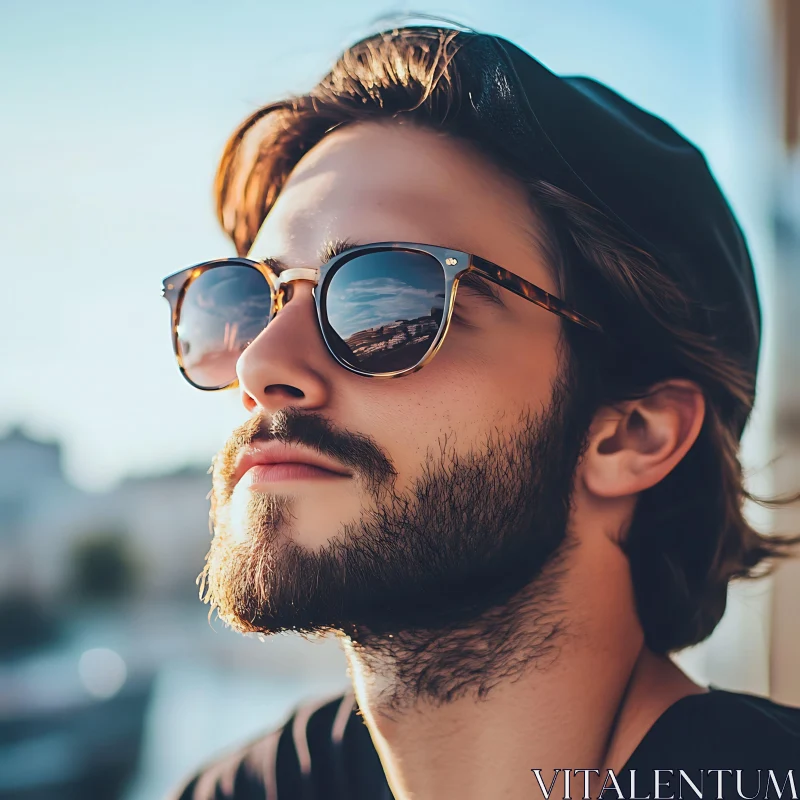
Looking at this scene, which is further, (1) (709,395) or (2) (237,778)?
(2) (237,778)

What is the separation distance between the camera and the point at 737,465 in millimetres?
1622

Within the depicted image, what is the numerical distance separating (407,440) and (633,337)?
54 cm

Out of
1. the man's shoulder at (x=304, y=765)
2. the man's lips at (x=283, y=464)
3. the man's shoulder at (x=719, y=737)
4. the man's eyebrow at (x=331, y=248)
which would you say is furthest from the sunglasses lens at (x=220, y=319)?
the man's shoulder at (x=719, y=737)

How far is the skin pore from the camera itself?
1.27 meters

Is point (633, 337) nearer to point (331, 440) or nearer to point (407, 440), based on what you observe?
point (407, 440)

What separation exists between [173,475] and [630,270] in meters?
36.6

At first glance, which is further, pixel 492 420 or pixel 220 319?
pixel 220 319

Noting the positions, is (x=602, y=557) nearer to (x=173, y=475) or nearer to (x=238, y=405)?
(x=238, y=405)

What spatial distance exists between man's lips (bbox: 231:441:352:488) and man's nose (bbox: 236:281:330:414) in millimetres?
75

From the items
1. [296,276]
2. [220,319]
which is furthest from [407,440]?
[220,319]

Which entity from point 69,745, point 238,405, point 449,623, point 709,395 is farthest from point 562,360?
point 69,745

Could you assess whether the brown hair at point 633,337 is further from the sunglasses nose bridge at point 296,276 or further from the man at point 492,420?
the sunglasses nose bridge at point 296,276

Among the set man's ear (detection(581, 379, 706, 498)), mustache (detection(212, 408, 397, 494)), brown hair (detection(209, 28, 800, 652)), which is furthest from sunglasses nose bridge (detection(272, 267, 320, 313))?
man's ear (detection(581, 379, 706, 498))

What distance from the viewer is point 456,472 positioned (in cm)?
127
